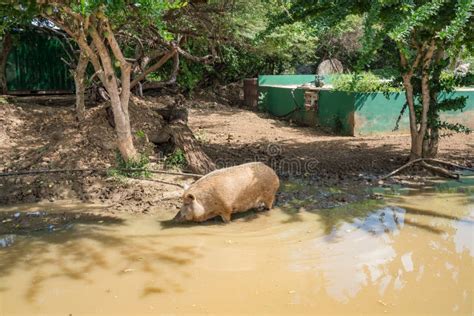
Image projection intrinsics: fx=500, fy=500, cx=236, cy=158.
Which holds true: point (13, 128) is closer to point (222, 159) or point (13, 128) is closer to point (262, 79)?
point (222, 159)

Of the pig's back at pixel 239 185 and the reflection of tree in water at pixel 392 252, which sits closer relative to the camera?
the reflection of tree in water at pixel 392 252

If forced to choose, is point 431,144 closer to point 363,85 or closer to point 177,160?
point 363,85

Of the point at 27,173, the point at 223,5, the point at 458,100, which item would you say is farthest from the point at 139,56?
the point at 458,100

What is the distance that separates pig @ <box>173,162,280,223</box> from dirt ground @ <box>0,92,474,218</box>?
0.74 metres

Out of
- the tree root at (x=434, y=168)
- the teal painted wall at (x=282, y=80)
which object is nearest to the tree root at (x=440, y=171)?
the tree root at (x=434, y=168)

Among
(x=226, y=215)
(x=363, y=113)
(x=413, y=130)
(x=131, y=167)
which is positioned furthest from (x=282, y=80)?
(x=226, y=215)

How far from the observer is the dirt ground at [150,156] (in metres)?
8.24

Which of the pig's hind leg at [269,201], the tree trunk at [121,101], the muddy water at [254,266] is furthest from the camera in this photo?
the tree trunk at [121,101]

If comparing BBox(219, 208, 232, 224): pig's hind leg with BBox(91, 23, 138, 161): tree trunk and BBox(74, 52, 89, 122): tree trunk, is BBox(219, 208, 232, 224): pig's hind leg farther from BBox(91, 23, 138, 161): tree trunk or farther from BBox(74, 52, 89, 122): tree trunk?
BBox(74, 52, 89, 122): tree trunk

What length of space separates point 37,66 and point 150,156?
8.72 m

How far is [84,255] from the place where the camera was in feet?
19.3

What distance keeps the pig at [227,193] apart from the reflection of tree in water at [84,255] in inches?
27.6

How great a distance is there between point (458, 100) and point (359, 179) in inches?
103

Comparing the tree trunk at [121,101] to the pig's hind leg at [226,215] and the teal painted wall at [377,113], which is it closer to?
the pig's hind leg at [226,215]
